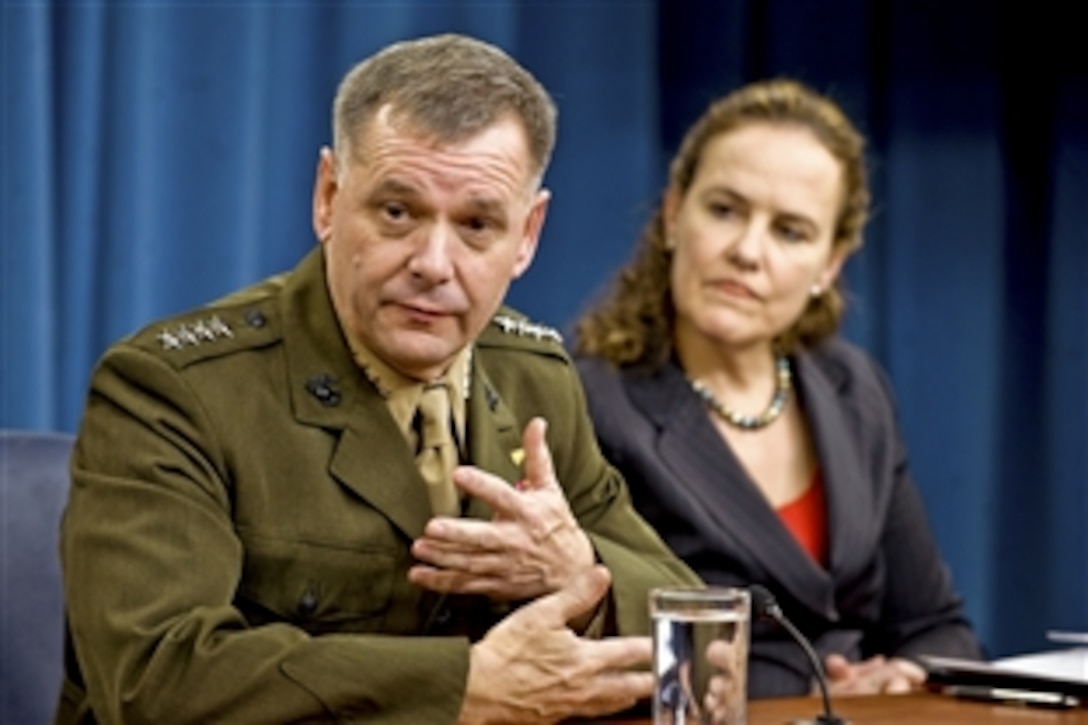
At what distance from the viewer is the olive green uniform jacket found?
169 cm

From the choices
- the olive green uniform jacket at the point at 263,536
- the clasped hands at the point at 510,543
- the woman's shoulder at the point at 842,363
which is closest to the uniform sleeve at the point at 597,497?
the olive green uniform jacket at the point at 263,536

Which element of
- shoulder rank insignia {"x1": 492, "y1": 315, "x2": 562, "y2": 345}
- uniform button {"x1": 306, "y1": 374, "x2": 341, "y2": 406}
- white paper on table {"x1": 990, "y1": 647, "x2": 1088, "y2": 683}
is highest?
shoulder rank insignia {"x1": 492, "y1": 315, "x2": 562, "y2": 345}

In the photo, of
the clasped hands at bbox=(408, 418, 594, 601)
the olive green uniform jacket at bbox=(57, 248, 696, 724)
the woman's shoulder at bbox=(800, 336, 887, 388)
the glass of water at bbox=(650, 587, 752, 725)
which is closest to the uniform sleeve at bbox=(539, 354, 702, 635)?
the olive green uniform jacket at bbox=(57, 248, 696, 724)

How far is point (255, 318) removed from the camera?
1973 mm

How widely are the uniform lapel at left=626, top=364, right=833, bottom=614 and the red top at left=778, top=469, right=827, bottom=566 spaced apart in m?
0.09

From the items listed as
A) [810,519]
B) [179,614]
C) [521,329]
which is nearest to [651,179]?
[810,519]

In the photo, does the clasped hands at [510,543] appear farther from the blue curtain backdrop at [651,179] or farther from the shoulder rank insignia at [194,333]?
the blue curtain backdrop at [651,179]

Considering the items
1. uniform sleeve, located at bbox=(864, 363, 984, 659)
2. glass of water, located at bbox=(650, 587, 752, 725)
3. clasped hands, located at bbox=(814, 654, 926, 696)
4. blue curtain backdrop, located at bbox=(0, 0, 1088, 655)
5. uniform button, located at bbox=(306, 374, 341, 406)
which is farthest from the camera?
uniform sleeve, located at bbox=(864, 363, 984, 659)

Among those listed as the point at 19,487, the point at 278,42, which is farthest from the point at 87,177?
the point at 19,487

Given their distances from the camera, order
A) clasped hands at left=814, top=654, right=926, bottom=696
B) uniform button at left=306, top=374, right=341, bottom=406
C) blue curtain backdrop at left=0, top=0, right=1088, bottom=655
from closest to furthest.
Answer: uniform button at left=306, top=374, right=341, bottom=406 < clasped hands at left=814, top=654, right=926, bottom=696 < blue curtain backdrop at left=0, top=0, right=1088, bottom=655

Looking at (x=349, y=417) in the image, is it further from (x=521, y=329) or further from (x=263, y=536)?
(x=521, y=329)

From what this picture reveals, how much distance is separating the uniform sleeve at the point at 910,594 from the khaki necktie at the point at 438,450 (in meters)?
1.16

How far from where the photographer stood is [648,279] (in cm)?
295

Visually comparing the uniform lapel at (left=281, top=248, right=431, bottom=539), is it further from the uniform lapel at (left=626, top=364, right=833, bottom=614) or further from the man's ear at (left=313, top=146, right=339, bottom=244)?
the uniform lapel at (left=626, top=364, right=833, bottom=614)
